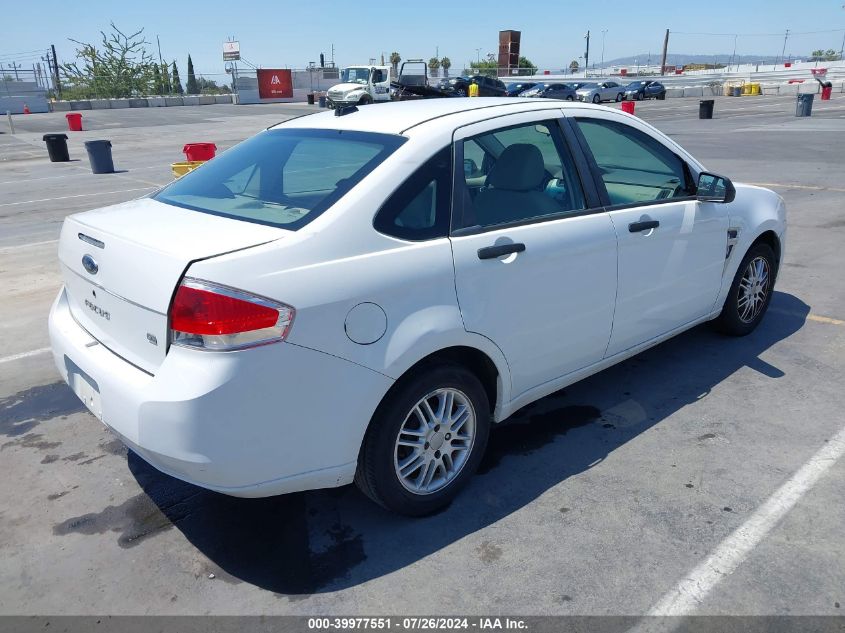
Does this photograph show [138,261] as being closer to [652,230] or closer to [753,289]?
[652,230]

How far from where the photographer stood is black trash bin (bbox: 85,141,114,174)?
50.3ft

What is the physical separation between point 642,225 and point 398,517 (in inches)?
80.0

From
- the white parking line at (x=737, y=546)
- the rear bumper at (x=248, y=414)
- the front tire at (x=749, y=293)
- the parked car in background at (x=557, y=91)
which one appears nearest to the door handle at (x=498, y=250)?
the rear bumper at (x=248, y=414)

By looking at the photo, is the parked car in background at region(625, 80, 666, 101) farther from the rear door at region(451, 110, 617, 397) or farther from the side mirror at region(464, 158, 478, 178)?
the side mirror at region(464, 158, 478, 178)

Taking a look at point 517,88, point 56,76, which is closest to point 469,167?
point 517,88

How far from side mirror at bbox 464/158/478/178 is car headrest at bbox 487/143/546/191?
9 centimetres

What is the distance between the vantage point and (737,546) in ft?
9.25

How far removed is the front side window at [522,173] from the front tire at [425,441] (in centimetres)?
85

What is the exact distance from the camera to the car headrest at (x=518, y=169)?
134 inches

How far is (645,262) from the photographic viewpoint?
3738mm

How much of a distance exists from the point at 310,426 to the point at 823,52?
193282 mm

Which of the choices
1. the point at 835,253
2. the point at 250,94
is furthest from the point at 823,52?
the point at 835,253

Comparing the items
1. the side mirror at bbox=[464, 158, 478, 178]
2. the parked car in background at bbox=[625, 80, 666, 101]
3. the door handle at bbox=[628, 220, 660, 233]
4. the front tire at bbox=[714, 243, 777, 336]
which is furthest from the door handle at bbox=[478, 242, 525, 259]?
the parked car in background at bbox=[625, 80, 666, 101]

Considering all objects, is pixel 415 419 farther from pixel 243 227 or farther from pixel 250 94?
pixel 250 94
